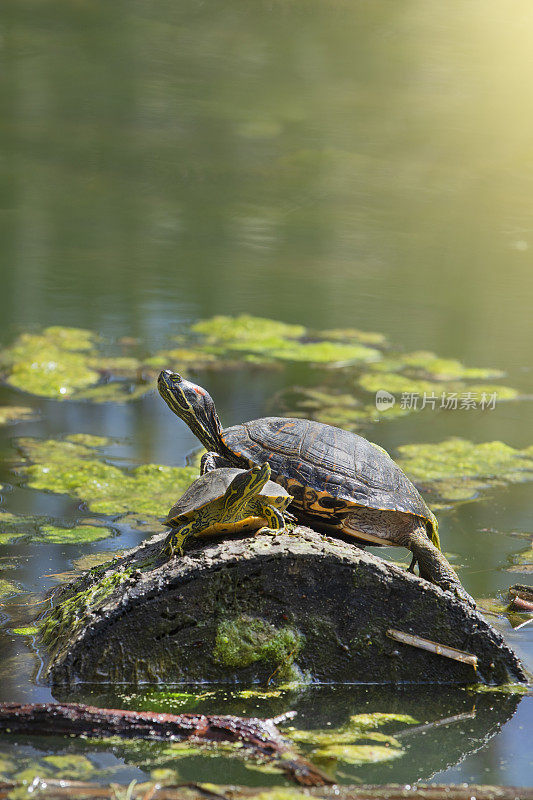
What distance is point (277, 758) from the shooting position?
1565mm

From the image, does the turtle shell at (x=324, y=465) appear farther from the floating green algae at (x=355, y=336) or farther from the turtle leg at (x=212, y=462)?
the floating green algae at (x=355, y=336)

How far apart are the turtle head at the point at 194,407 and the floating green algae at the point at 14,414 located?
2.07 m

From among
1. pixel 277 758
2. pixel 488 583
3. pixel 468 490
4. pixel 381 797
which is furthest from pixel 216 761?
pixel 468 490

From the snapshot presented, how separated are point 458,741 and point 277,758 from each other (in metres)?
0.42

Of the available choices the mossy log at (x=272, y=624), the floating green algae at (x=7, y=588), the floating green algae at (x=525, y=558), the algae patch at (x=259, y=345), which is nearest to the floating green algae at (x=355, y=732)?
the mossy log at (x=272, y=624)

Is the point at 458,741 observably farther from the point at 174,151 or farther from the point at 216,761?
the point at 174,151

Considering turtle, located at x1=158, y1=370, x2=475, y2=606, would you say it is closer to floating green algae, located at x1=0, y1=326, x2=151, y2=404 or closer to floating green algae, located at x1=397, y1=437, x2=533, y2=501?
floating green algae, located at x1=397, y1=437, x2=533, y2=501

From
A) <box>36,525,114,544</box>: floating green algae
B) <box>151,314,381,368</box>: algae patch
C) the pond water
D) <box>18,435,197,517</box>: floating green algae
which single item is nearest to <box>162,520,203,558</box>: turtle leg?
the pond water

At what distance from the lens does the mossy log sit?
1912mm

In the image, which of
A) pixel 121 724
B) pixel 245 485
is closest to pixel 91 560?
pixel 245 485

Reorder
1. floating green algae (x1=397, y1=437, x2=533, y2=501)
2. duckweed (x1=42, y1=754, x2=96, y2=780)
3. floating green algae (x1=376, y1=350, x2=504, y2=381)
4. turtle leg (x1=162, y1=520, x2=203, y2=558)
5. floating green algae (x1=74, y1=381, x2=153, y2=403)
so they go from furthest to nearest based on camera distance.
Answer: floating green algae (x1=376, y1=350, x2=504, y2=381) < floating green algae (x1=74, y1=381, x2=153, y2=403) < floating green algae (x1=397, y1=437, x2=533, y2=501) < turtle leg (x1=162, y1=520, x2=203, y2=558) < duckweed (x1=42, y1=754, x2=96, y2=780)

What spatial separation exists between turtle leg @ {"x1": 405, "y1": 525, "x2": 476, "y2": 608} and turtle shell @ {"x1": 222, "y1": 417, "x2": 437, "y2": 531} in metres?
0.08

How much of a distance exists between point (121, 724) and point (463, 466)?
2.78m

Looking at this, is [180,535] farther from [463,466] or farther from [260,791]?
[463,466]
